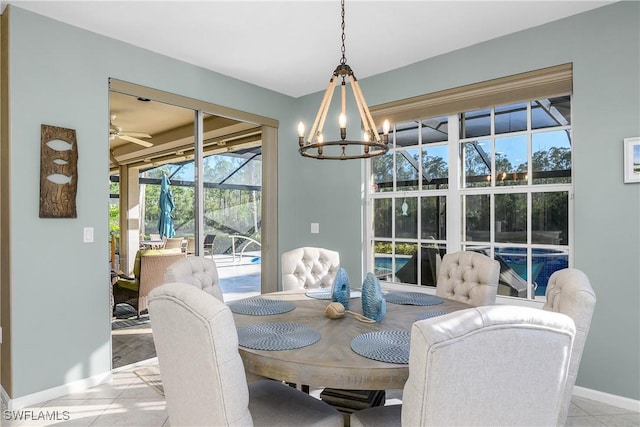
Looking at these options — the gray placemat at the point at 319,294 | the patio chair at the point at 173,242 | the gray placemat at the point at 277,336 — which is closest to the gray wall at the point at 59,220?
the patio chair at the point at 173,242

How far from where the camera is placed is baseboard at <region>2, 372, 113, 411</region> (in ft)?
8.26

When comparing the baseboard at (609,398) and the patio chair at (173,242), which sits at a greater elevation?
the patio chair at (173,242)

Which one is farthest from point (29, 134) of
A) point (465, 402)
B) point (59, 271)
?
point (465, 402)

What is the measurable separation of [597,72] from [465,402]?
A: 2.63 metres

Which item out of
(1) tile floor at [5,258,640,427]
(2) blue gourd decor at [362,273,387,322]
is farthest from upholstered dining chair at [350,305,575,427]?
(1) tile floor at [5,258,640,427]

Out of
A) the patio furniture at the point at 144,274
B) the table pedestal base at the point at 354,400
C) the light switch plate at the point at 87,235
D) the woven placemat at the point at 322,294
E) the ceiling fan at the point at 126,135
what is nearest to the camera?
the table pedestal base at the point at 354,400

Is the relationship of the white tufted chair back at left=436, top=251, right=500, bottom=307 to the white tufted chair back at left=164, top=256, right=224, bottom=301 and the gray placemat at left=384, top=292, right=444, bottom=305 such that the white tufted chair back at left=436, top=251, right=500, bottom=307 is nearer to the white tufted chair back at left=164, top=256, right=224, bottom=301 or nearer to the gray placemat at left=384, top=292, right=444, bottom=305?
the gray placemat at left=384, top=292, right=444, bottom=305

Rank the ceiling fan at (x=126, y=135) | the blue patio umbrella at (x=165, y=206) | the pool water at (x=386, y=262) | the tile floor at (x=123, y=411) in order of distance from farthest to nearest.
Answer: the pool water at (x=386, y=262) < the blue patio umbrella at (x=165, y=206) < the ceiling fan at (x=126, y=135) < the tile floor at (x=123, y=411)

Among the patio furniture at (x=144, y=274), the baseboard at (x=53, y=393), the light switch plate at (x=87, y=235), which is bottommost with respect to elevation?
the baseboard at (x=53, y=393)

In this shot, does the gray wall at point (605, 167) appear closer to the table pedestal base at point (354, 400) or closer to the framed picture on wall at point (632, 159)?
the framed picture on wall at point (632, 159)

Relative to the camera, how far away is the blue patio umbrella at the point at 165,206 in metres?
3.61

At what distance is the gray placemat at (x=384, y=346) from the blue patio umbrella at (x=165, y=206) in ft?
8.58

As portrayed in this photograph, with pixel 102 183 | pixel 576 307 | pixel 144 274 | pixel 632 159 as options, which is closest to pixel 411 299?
pixel 576 307

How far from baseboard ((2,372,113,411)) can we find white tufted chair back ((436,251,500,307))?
8.55ft
